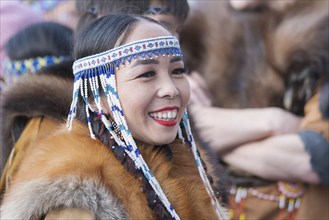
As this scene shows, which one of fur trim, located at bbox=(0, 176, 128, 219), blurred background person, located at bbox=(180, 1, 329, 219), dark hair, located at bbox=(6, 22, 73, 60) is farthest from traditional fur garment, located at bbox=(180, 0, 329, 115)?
fur trim, located at bbox=(0, 176, 128, 219)

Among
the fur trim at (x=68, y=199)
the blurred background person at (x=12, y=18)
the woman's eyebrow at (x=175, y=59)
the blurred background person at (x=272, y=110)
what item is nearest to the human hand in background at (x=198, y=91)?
the blurred background person at (x=272, y=110)

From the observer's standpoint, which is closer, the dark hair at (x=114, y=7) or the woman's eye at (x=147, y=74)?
the woman's eye at (x=147, y=74)

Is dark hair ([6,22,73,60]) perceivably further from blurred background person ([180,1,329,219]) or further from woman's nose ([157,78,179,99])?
woman's nose ([157,78,179,99])

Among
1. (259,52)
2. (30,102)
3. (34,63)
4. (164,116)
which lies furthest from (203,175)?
(259,52)

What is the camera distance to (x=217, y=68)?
3.28 meters

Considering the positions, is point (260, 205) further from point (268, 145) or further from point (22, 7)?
point (22, 7)

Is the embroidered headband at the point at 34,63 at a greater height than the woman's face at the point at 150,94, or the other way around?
the woman's face at the point at 150,94

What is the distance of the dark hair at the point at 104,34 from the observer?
1.69 meters

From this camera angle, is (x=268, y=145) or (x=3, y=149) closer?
(x=3, y=149)

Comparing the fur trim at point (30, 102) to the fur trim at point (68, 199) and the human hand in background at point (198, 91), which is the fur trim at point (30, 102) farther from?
the human hand in background at point (198, 91)

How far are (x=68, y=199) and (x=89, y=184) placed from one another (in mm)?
67

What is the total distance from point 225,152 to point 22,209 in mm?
1471

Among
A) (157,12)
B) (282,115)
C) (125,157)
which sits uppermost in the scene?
(157,12)

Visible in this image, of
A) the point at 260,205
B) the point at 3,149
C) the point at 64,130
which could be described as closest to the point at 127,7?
the point at 64,130
